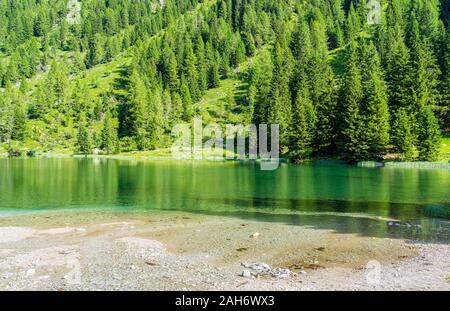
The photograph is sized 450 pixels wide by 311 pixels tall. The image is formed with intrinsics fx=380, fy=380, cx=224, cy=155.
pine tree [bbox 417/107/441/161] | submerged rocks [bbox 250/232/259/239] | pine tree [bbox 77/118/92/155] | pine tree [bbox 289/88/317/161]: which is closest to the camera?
submerged rocks [bbox 250/232/259/239]

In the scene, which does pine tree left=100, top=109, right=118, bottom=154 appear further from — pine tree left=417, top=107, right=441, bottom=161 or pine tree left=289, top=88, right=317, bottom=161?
pine tree left=417, top=107, right=441, bottom=161

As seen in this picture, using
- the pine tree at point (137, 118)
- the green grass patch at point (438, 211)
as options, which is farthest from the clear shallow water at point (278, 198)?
the pine tree at point (137, 118)

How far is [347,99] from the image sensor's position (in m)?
107

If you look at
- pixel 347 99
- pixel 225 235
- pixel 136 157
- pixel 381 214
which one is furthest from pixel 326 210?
pixel 136 157

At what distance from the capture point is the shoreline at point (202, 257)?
17.1 metres

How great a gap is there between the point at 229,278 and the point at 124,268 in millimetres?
5664

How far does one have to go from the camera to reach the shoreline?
56.0ft

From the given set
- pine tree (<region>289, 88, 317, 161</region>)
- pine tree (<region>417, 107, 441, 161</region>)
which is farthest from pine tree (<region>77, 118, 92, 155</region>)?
pine tree (<region>417, 107, 441, 161</region>)

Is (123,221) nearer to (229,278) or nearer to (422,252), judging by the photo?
(229,278)

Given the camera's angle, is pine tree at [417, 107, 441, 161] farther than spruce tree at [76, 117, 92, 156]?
No

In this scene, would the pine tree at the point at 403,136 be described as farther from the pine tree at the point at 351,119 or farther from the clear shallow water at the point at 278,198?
the clear shallow water at the point at 278,198

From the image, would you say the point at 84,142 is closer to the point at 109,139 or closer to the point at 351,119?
the point at 109,139

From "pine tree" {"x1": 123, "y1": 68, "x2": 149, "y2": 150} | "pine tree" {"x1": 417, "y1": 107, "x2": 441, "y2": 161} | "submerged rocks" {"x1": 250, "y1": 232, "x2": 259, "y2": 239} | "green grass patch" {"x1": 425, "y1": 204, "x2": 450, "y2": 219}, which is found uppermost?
"pine tree" {"x1": 123, "y1": 68, "x2": 149, "y2": 150}
